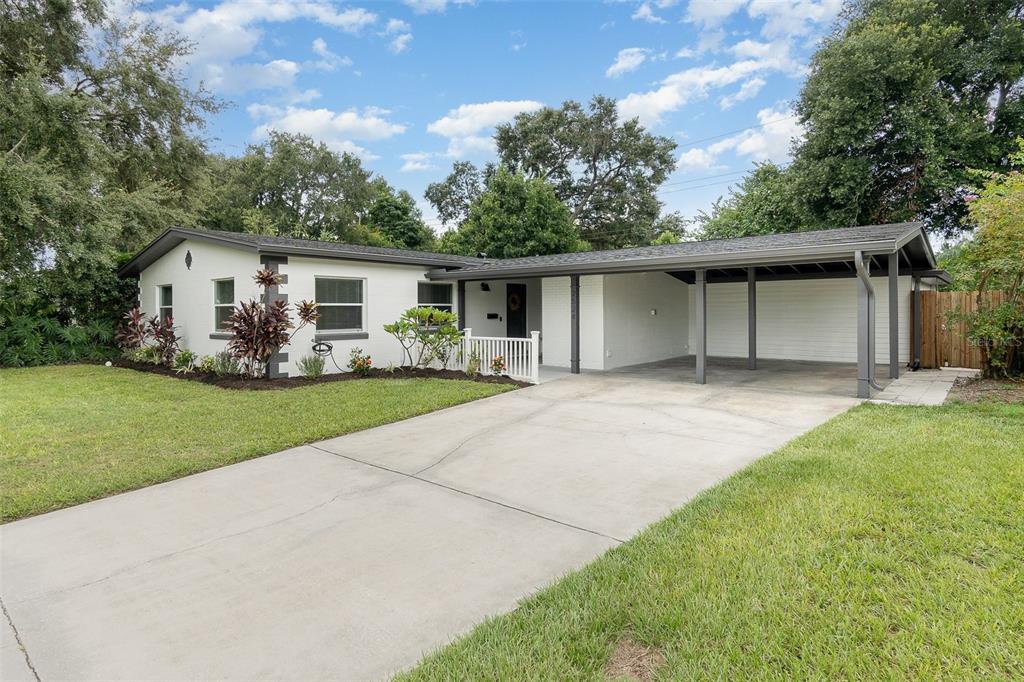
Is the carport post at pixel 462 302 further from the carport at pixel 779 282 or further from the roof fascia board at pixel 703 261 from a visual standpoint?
the roof fascia board at pixel 703 261

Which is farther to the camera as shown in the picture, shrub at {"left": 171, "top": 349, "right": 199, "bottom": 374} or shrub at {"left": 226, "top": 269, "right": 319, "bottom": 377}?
shrub at {"left": 171, "top": 349, "right": 199, "bottom": 374}

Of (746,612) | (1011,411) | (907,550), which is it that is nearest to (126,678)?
(746,612)

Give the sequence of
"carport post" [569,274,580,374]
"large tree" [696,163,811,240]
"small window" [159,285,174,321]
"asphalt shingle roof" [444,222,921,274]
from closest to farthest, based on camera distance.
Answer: "asphalt shingle roof" [444,222,921,274] → "carport post" [569,274,580,374] → "small window" [159,285,174,321] → "large tree" [696,163,811,240]

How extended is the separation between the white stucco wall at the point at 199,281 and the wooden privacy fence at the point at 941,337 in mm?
13711

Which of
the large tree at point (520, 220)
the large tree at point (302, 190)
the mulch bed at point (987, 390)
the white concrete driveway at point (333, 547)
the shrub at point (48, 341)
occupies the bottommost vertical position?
the white concrete driveway at point (333, 547)

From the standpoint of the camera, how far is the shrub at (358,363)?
10422mm

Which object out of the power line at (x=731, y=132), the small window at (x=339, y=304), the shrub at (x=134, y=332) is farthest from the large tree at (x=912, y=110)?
the shrub at (x=134, y=332)

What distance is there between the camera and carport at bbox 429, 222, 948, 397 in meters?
7.61

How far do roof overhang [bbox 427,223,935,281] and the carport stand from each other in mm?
17

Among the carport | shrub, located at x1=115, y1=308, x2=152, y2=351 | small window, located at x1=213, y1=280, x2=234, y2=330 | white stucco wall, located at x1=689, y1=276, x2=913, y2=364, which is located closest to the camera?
the carport

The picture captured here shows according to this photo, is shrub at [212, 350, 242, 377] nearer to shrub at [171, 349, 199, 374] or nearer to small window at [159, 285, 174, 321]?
shrub at [171, 349, 199, 374]

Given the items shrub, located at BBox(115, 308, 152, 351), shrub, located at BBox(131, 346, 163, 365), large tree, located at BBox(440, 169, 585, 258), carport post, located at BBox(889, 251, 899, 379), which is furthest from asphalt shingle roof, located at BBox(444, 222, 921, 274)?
large tree, located at BBox(440, 169, 585, 258)

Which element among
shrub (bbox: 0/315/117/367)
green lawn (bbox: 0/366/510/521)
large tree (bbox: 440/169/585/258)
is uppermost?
large tree (bbox: 440/169/585/258)

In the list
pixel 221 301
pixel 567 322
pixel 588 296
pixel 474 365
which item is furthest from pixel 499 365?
pixel 221 301
